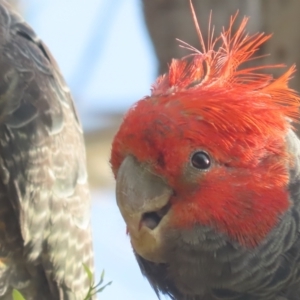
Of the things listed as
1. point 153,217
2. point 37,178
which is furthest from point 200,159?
point 37,178

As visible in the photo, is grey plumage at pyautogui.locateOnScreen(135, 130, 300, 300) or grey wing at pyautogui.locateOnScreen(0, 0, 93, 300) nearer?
grey plumage at pyautogui.locateOnScreen(135, 130, 300, 300)

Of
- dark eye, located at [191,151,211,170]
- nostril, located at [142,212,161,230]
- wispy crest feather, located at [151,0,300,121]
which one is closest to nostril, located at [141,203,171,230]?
nostril, located at [142,212,161,230]

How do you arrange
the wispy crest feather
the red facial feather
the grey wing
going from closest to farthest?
the red facial feather, the wispy crest feather, the grey wing

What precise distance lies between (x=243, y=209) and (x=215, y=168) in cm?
13

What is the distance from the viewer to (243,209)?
1653mm

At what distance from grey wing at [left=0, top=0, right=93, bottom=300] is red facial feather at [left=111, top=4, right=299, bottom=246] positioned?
0.42 m

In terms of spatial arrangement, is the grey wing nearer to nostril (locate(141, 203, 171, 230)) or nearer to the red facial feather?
the red facial feather

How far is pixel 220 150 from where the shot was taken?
1.62 metres

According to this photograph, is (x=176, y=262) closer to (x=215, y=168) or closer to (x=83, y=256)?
(x=215, y=168)

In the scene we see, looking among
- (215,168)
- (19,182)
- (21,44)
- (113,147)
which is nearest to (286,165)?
(215,168)

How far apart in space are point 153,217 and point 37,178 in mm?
527

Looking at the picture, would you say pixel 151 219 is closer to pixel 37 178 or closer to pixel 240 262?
pixel 240 262

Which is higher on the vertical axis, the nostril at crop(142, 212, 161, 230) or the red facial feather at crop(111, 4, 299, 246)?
the red facial feather at crop(111, 4, 299, 246)

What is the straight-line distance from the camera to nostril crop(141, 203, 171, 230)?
1653 millimetres
